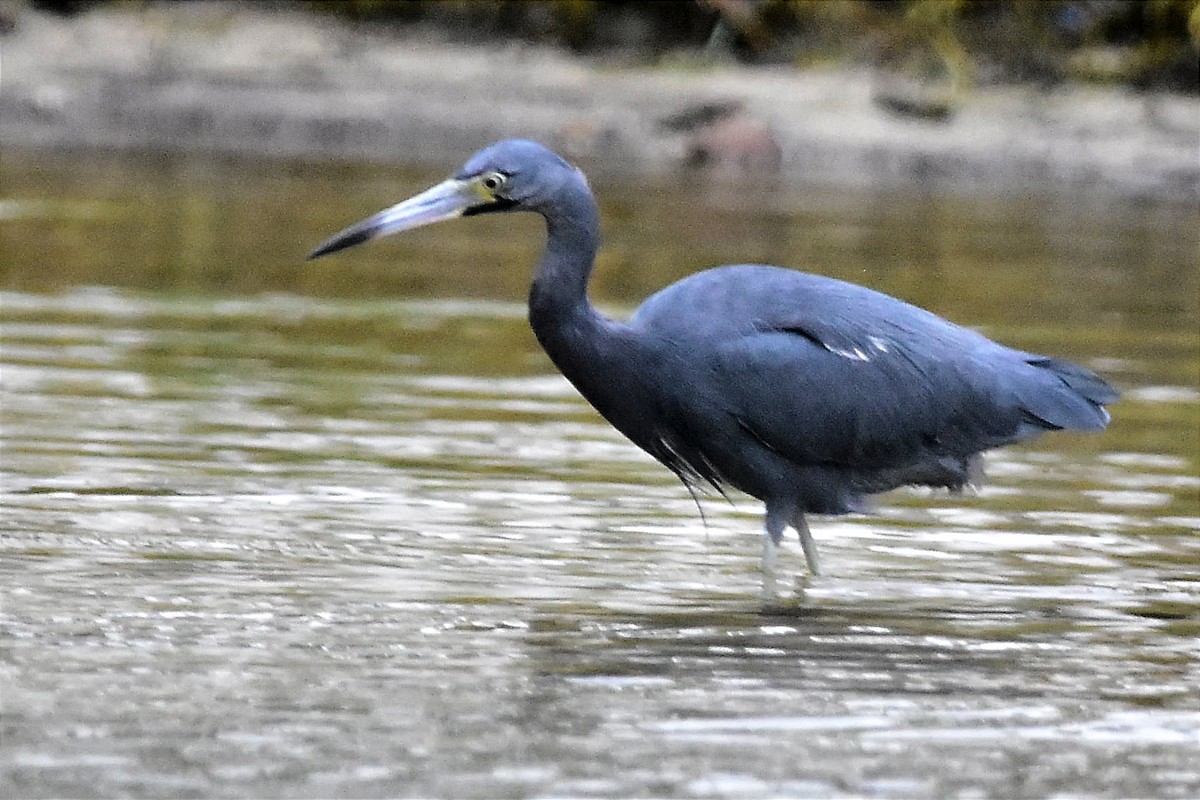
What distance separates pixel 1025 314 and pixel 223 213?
5538mm

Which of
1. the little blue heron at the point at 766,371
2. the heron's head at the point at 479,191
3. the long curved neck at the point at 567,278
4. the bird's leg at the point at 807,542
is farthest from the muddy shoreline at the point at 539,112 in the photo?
the heron's head at the point at 479,191

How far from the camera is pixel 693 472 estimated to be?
7.02 metres

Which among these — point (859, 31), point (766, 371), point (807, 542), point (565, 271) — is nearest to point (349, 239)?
point (565, 271)

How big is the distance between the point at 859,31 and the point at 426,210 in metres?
15.6

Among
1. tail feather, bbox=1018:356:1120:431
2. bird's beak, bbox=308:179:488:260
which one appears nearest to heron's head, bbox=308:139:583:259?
bird's beak, bbox=308:179:488:260

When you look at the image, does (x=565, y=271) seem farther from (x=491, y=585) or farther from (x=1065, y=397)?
(x=1065, y=397)

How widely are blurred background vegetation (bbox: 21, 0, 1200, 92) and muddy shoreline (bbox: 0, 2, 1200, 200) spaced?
45 cm

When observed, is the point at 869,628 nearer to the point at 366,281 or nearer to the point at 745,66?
the point at 366,281

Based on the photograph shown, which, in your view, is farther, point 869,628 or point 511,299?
point 511,299

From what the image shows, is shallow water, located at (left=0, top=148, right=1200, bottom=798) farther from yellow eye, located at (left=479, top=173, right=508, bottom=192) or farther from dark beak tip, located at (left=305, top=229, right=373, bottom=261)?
yellow eye, located at (left=479, top=173, right=508, bottom=192)

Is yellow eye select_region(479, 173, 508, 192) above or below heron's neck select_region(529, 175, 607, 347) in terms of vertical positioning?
above

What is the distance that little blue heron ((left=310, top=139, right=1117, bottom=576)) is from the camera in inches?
261

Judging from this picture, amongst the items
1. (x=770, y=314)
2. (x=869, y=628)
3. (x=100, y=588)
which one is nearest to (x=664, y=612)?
(x=869, y=628)

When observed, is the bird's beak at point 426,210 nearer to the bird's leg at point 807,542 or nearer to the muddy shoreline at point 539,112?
the bird's leg at point 807,542
